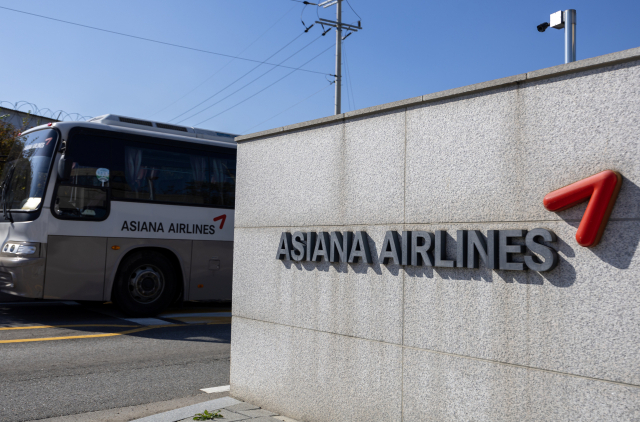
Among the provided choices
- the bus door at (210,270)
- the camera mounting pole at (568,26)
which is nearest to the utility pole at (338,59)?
the bus door at (210,270)

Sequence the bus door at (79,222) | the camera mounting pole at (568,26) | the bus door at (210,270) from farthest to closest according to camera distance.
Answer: the bus door at (210,270) < the bus door at (79,222) < the camera mounting pole at (568,26)

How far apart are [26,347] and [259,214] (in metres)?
4.43

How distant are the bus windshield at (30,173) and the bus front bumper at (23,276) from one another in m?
0.88

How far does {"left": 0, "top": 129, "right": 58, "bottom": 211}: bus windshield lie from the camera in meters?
9.61

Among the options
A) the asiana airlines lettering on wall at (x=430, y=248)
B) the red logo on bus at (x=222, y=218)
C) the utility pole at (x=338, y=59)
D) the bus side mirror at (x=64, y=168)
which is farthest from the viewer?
the utility pole at (x=338, y=59)

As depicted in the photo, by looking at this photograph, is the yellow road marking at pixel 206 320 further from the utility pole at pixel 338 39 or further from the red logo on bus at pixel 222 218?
the utility pole at pixel 338 39

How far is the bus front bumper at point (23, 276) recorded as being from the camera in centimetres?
921

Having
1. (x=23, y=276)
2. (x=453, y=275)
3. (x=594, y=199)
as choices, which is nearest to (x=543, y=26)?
(x=453, y=275)

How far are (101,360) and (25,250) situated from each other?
10.6ft

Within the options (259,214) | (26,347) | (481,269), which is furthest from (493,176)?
(26,347)

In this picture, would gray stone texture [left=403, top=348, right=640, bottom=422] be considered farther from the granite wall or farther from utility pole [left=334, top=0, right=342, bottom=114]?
utility pole [left=334, top=0, right=342, bottom=114]

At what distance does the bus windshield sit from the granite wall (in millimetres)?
5823

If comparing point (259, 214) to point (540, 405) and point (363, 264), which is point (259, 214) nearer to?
point (363, 264)

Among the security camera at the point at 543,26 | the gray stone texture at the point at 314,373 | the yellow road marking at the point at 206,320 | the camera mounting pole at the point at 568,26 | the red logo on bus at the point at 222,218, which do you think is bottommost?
the yellow road marking at the point at 206,320
